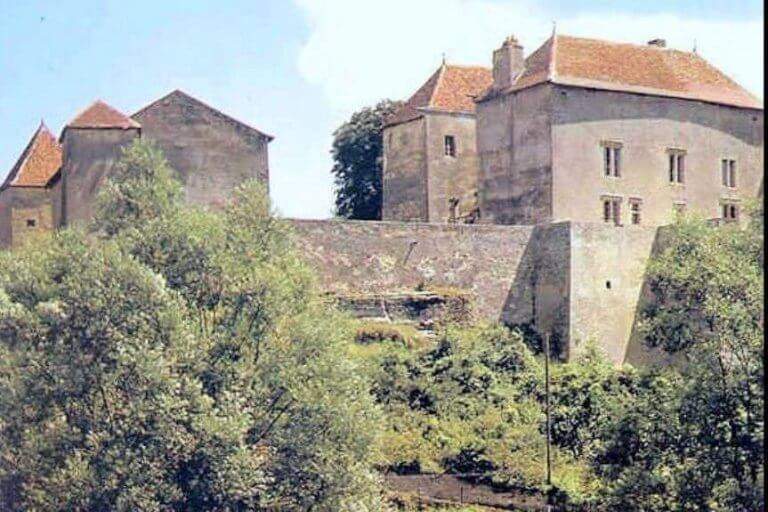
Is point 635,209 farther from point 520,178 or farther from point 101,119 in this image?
point 101,119

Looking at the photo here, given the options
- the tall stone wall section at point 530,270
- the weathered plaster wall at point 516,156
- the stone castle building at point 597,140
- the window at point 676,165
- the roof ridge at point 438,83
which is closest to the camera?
the tall stone wall section at point 530,270

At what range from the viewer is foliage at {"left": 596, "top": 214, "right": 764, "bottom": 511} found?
2728 cm

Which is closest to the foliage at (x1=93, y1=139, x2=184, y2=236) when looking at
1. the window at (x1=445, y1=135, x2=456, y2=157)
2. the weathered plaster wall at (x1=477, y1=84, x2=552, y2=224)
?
the weathered plaster wall at (x1=477, y1=84, x2=552, y2=224)

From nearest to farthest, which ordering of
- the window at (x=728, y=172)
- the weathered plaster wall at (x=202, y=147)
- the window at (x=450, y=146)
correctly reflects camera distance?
the weathered plaster wall at (x=202, y=147)
the window at (x=728, y=172)
the window at (x=450, y=146)

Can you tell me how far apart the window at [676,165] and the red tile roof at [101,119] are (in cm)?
1328

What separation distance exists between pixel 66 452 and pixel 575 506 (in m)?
9.11

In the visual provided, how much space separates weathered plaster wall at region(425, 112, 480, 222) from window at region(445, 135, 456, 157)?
0.26 ft

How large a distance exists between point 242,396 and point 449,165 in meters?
20.0

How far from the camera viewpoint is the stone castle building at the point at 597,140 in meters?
43.9

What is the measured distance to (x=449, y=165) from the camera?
4853 cm

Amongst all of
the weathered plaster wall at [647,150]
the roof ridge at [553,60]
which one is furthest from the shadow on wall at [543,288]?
the roof ridge at [553,60]

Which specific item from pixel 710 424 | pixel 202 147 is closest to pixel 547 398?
pixel 710 424

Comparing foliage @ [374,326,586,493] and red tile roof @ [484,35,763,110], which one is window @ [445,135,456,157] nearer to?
red tile roof @ [484,35,763,110]

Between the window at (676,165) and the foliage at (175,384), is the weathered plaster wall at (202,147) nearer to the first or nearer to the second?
the foliage at (175,384)
